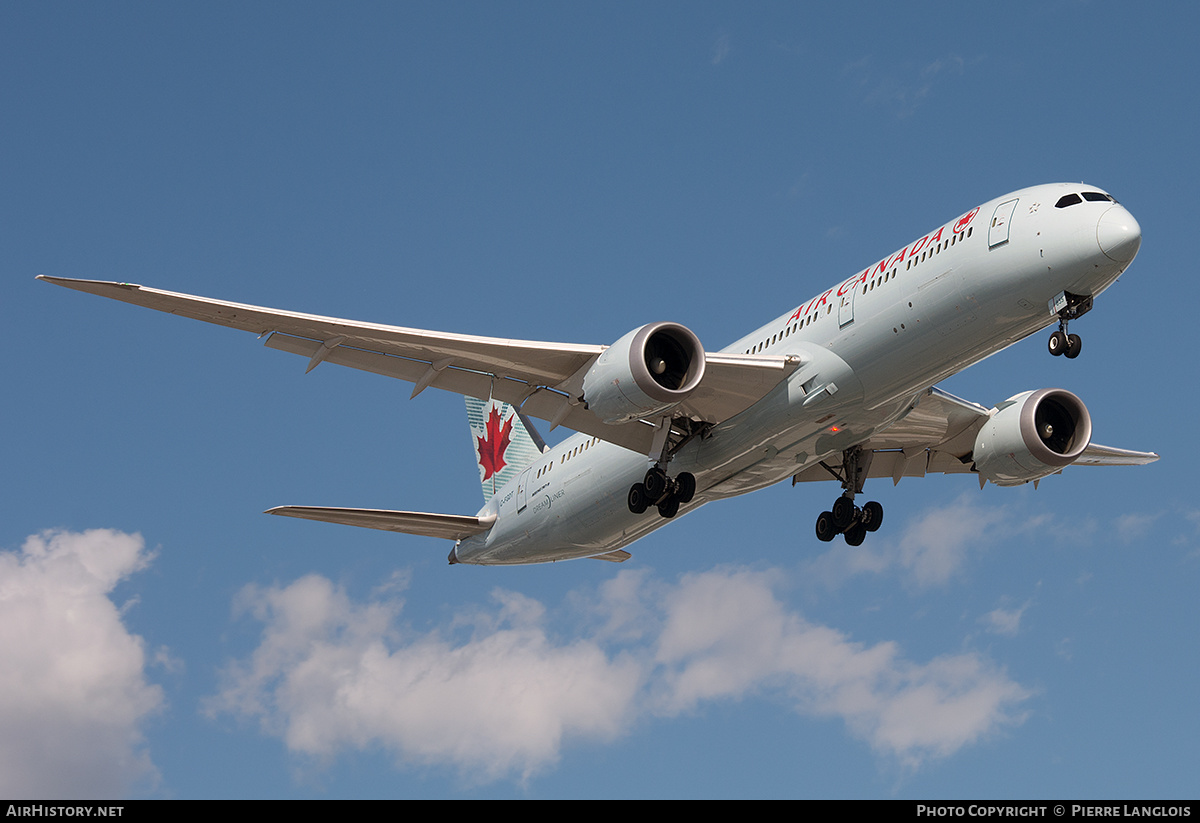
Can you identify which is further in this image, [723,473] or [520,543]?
[520,543]

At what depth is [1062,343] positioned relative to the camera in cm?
2042

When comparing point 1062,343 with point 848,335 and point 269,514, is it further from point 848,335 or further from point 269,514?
point 269,514

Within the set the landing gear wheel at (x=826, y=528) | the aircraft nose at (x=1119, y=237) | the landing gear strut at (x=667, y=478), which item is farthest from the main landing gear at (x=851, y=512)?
the aircraft nose at (x=1119, y=237)

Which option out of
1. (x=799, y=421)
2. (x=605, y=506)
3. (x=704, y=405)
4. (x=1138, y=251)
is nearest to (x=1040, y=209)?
(x=1138, y=251)

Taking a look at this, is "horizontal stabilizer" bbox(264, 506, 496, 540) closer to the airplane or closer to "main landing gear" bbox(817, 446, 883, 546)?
the airplane

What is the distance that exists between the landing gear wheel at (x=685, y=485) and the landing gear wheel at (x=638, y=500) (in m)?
0.70

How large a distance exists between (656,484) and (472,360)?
465 cm

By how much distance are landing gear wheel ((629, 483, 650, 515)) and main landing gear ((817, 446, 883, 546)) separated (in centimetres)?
505

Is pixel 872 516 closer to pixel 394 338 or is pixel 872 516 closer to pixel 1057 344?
pixel 1057 344

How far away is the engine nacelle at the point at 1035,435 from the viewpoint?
26609 millimetres

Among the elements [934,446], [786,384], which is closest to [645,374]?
[786,384]

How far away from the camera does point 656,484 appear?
25266mm

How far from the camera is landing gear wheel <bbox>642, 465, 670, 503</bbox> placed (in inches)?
993
